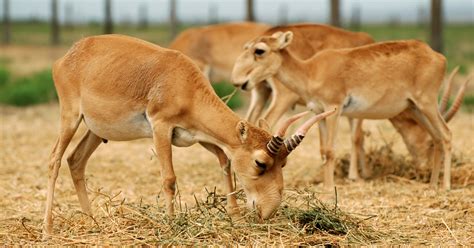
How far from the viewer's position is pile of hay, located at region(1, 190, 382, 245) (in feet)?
25.7

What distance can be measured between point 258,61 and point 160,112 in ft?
11.1

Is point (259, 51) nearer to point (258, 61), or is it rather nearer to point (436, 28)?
point (258, 61)

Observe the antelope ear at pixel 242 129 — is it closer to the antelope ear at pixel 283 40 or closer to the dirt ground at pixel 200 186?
the dirt ground at pixel 200 186

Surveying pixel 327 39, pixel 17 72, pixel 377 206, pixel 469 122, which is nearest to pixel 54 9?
pixel 17 72

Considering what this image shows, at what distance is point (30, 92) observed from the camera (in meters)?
20.8

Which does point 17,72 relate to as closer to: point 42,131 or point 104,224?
point 42,131

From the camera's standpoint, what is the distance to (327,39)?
1335 centimetres

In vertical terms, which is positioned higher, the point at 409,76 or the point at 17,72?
the point at 409,76

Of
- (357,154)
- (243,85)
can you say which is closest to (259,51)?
(243,85)

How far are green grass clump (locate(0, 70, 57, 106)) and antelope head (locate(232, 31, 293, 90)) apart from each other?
10.3 meters

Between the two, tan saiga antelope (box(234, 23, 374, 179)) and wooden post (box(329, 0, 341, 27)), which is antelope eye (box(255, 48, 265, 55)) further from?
wooden post (box(329, 0, 341, 27))

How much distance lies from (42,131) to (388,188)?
7.97 metres

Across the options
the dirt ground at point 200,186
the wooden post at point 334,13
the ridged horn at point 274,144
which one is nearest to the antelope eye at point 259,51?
the dirt ground at point 200,186

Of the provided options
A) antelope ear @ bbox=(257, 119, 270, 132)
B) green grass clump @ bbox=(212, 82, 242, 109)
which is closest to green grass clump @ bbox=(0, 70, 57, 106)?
green grass clump @ bbox=(212, 82, 242, 109)
